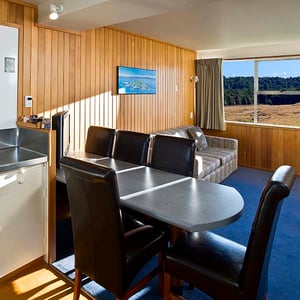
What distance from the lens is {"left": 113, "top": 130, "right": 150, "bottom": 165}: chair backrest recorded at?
2914 millimetres

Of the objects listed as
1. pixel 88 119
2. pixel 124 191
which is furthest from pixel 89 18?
pixel 124 191

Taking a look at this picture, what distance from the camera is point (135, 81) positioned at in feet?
14.9

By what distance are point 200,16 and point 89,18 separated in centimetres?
142

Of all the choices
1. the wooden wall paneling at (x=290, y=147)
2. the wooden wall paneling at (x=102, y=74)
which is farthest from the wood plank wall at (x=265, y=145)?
the wooden wall paneling at (x=102, y=74)

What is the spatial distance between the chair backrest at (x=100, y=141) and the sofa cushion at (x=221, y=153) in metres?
2.24

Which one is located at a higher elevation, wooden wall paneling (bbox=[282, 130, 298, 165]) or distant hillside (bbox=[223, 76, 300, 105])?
distant hillside (bbox=[223, 76, 300, 105])

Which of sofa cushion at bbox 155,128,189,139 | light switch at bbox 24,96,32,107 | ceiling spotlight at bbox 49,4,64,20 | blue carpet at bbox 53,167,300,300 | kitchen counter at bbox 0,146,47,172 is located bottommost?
blue carpet at bbox 53,167,300,300

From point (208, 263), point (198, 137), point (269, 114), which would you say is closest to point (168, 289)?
point (208, 263)

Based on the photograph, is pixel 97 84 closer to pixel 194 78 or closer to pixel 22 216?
pixel 22 216

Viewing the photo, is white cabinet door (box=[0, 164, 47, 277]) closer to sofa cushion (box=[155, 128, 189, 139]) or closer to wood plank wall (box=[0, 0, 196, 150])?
wood plank wall (box=[0, 0, 196, 150])

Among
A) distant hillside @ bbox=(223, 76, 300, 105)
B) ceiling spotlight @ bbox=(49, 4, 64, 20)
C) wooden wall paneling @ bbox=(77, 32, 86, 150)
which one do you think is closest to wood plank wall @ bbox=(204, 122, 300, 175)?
distant hillside @ bbox=(223, 76, 300, 105)

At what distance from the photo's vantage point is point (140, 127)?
15.8 feet

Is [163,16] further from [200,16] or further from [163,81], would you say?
[163,81]

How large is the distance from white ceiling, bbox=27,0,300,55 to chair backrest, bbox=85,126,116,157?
1.11 meters
